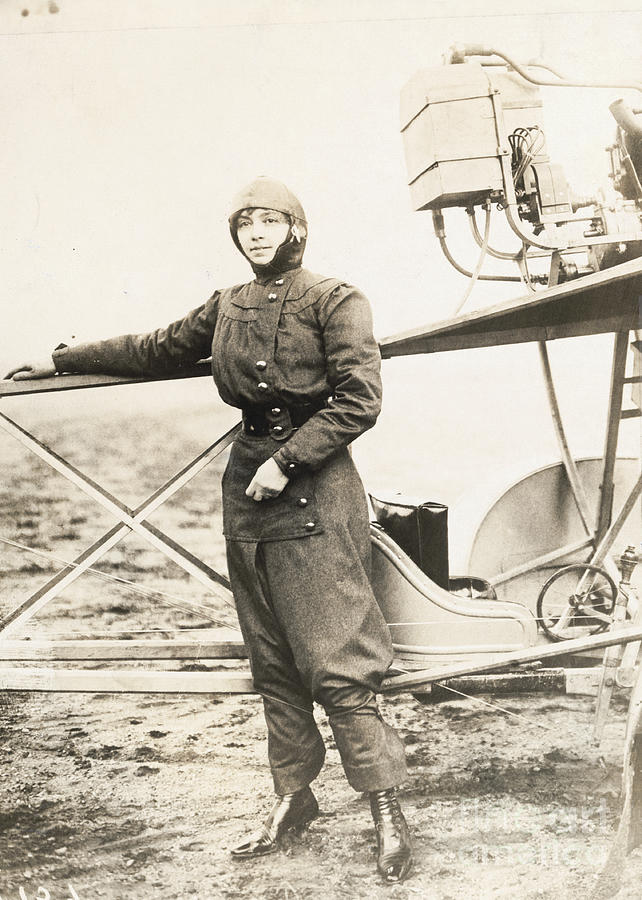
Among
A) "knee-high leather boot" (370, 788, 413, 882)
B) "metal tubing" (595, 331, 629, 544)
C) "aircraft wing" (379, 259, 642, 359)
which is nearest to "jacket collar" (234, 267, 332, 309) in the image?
"aircraft wing" (379, 259, 642, 359)

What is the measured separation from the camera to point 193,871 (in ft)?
6.67

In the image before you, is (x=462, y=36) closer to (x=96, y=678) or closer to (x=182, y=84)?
(x=182, y=84)

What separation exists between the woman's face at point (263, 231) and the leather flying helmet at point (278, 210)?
1cm

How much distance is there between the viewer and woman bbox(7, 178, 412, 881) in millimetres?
1867

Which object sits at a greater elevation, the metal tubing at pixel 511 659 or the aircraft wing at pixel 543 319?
the aircraft wing at pixel 543 319

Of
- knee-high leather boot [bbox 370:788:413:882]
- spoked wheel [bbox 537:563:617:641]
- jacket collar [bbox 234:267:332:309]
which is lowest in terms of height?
knee-high leather boot [bbox 370:788:413:882]

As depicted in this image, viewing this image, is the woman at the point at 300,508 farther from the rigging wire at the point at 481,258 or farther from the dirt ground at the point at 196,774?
the rigging wire at the point at 481,258

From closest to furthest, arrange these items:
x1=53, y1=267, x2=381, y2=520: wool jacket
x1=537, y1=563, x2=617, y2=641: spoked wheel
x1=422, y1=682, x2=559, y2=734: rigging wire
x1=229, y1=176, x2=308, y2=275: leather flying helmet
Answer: x1=53, y1=267, x2=381, y2=520: wool jacket
x1=229, y1=176, x2=308, y2=275: leather flying helmet
x1=422, y1=682, x2=559, y2=734: rigging wire
x1=537, y1=563, x2=617, y2=641: spoked wheel

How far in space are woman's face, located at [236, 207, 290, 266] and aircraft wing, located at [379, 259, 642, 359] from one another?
376 millimetres

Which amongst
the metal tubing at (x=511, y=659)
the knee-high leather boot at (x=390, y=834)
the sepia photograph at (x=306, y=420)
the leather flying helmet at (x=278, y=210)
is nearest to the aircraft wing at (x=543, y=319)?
the sepia photograph at (x=306, y=420)

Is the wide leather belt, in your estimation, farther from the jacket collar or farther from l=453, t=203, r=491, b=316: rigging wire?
l=453, t=203, r=491, b=316: rigging wire

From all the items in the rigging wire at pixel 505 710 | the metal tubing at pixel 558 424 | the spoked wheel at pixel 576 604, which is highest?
the metal tubing at pixel 558 424

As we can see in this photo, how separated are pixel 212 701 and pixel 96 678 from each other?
12.7 inches

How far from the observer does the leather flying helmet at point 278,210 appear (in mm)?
1932
